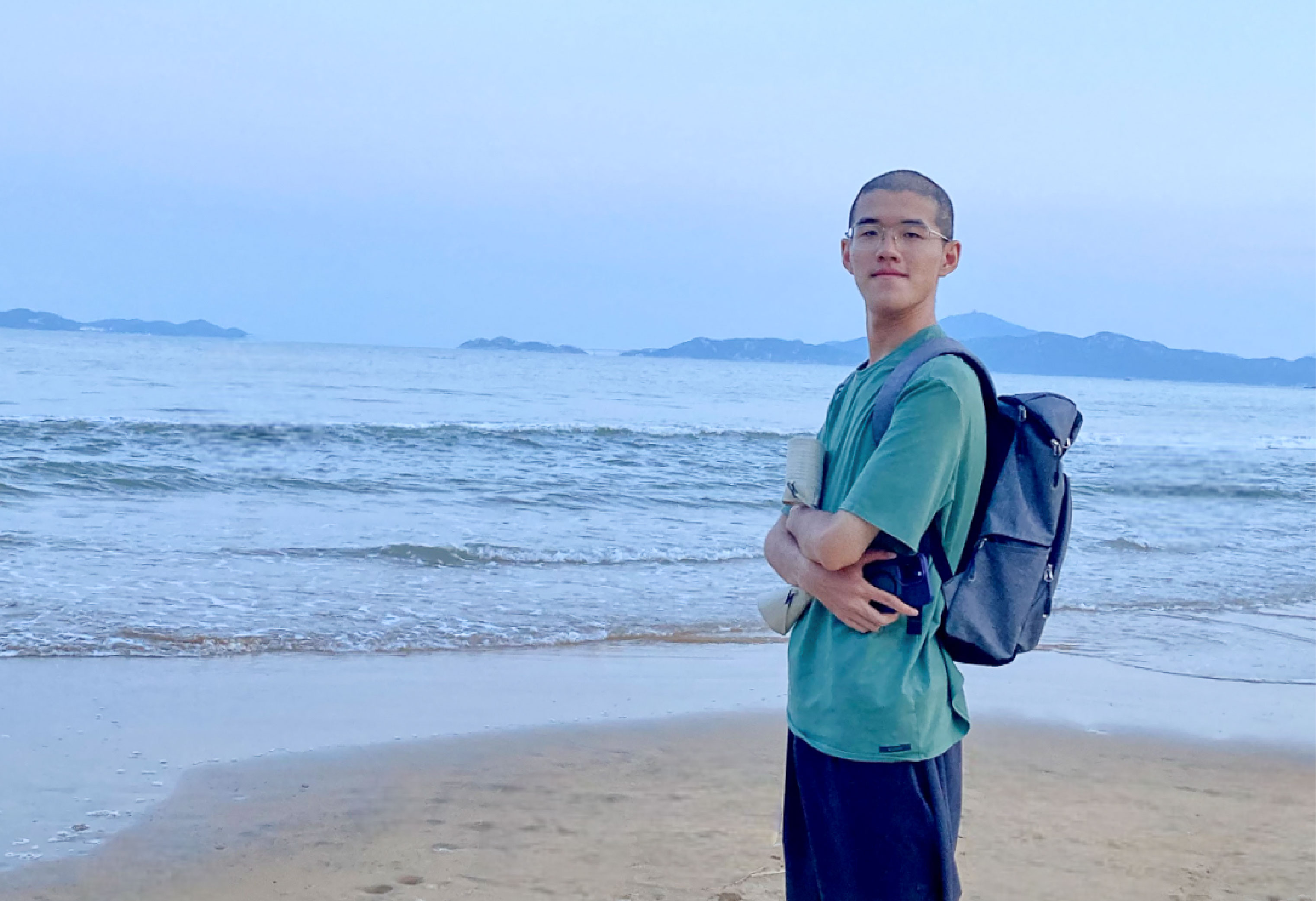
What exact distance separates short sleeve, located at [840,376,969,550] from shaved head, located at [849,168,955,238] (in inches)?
14.8

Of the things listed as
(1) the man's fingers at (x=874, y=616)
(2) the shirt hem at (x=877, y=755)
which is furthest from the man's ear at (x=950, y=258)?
(2) the shirt hem at (x=877, y=755)

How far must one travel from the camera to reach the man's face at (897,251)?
1958 millimetres

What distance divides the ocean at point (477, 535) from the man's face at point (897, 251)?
5342 millimetres

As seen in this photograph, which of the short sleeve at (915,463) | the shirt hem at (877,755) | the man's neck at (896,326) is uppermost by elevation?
the man's neck at (896,326)

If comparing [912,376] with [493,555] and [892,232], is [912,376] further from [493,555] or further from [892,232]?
[493,555]

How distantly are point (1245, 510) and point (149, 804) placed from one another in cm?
1531

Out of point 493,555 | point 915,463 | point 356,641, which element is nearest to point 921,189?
point 915,463

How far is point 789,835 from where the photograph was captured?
6.82ft

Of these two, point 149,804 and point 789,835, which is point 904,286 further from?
point 149,804

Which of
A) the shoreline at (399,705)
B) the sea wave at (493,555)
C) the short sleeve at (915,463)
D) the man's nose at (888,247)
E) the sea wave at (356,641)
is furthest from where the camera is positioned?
the sea wave at (493,555)

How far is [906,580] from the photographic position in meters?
1.81

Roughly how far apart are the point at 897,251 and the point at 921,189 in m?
0.12

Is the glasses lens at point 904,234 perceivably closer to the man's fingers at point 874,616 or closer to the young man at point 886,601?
the young man at point 886,601

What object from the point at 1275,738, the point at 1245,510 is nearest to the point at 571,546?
the point at 1275,738
